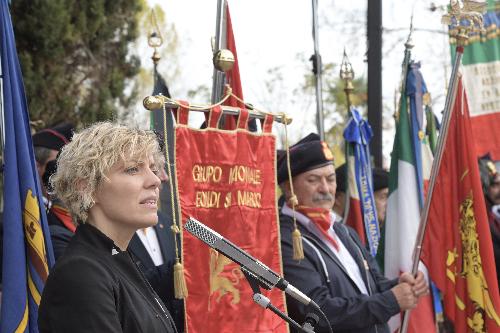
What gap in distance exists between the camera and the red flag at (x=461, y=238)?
17.1 feet

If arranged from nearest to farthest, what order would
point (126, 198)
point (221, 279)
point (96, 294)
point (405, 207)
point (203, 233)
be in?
point (96, 294), point (203, 233), point (126, 198), point (221, 279), point (405, 207)

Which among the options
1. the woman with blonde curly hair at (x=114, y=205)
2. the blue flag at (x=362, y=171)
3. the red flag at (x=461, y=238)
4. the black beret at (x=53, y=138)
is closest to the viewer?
the woman with blonde curly hair at (x=114, y=205)

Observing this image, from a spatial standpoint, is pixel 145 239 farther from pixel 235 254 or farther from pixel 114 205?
pixel 235 254

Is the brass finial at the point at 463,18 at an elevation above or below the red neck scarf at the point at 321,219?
above

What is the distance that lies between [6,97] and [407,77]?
3.18 meters

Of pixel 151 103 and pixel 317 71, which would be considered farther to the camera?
pixel 317 71

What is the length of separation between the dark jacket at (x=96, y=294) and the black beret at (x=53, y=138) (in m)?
2.52

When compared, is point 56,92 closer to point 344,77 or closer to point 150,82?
point 150,82

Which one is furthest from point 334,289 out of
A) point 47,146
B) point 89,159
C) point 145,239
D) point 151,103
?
point 89,159

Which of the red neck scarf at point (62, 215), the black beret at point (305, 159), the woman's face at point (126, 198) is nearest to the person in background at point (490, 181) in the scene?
the black beret at point (305, 159)

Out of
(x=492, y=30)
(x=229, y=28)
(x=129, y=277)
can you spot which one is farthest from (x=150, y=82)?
(x=129, y=277)

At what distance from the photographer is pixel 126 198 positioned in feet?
9.54

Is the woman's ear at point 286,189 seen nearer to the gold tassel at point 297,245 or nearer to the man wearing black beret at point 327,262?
the man wearing black beret at point 327,262

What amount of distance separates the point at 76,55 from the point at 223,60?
13.0 metres
